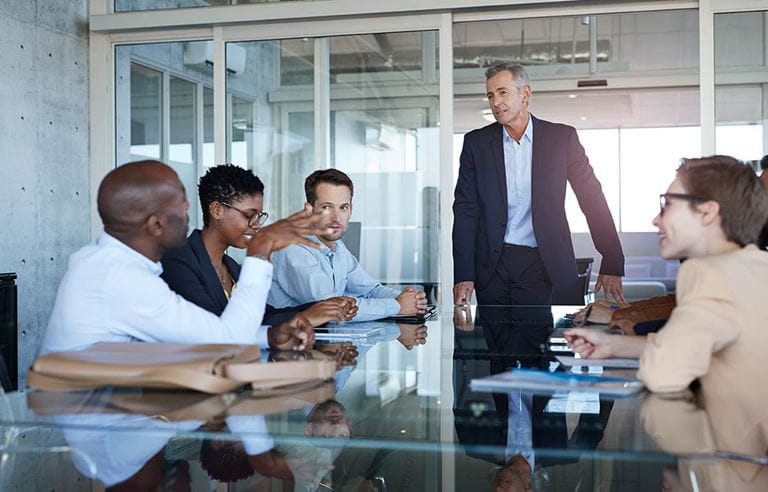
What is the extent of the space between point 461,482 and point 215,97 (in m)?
3.71

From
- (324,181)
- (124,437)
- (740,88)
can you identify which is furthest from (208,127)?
(124,437)

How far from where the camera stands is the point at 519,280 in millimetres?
4387

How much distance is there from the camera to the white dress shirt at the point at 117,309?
1874mm

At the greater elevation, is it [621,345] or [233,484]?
[621,345]

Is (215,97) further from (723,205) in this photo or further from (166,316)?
(723,205)

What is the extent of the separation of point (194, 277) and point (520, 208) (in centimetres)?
207

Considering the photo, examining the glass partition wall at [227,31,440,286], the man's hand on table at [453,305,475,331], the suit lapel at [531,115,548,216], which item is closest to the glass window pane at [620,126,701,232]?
the glass partition wall at [227,31,440,286]

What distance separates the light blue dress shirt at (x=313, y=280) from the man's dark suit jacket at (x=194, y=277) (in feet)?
1.51

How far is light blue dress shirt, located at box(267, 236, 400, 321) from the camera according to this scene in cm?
340

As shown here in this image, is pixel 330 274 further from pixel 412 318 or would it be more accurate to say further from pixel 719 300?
pixel 719 300

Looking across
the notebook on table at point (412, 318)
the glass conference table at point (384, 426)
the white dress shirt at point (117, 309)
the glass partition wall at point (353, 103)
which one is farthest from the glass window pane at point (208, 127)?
the white dress shirt at point (117, 309)

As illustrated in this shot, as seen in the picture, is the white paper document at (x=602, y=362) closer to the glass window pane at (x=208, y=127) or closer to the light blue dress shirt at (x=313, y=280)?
the light blue dress shirt at (x=313, y=280)

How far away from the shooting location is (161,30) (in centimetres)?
627

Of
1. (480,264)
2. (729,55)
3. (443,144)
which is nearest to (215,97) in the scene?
(443,144)
